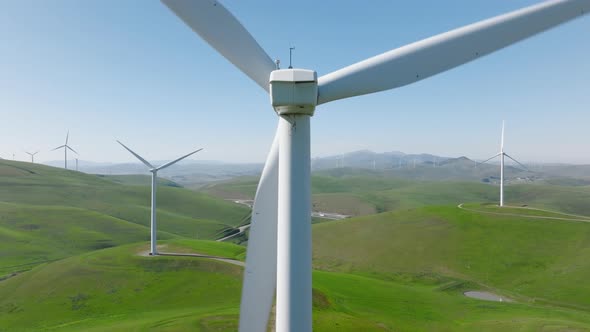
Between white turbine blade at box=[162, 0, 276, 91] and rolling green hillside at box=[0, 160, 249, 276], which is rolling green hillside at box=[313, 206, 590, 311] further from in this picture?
white turbine blade at box=[162, 0, 276, 91]

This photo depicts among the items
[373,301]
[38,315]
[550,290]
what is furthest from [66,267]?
[550,290]

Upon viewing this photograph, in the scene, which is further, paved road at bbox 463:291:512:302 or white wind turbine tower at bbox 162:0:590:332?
paved road at bbox 463:291:512:302

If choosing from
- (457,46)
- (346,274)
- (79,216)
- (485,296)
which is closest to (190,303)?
(346,274)

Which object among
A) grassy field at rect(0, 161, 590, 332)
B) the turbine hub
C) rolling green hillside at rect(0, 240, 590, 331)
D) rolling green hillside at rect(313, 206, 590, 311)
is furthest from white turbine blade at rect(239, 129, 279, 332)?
rolling green hillside at rect(313, 206, 590, 311)

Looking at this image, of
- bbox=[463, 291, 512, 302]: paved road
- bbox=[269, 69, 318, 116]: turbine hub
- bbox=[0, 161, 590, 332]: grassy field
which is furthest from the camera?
bbox=[463, 291, 512, 302]: paved road

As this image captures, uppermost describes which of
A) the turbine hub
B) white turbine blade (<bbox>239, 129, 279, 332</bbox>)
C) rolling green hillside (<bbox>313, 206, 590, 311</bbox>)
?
the turbine hub

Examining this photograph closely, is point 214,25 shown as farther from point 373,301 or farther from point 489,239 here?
point 489,239

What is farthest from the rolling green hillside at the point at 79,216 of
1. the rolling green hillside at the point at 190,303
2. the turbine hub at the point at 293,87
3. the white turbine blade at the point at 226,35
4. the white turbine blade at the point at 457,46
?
the white turbine blade at the point at 457,46

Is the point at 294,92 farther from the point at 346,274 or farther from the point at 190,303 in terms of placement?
the point at 346,274
